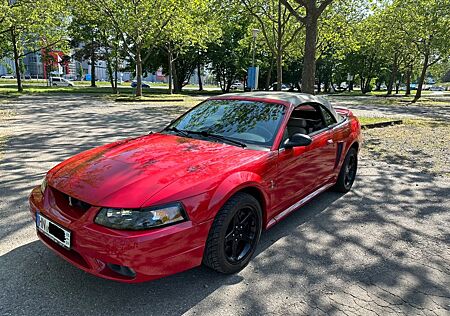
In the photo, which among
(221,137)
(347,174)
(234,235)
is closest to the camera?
(234,235)

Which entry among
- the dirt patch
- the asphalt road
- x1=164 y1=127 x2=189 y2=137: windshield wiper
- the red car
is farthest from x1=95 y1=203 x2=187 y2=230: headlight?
the dirt patch

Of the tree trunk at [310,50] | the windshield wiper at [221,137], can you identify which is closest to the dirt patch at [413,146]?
the tree trunk at [310,50]

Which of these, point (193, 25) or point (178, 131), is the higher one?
point (193, 25)

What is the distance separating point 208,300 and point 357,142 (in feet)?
12.4

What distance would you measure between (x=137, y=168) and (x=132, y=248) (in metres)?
0.78

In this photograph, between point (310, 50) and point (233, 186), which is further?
point (310, 50)

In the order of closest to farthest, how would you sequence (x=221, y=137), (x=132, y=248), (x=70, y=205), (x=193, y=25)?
(x=132, y=248) → (x=70, y=205) → (x=221, y=137) → (x=193, y=25)

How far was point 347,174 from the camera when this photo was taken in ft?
16.9

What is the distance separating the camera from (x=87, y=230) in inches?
91.7

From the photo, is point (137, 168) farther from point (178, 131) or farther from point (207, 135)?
point (178, 131)

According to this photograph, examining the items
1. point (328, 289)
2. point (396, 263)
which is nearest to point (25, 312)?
point (328, 289)

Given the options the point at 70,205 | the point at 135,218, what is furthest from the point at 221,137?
the point at 70,205

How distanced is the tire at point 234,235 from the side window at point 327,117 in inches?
82.3

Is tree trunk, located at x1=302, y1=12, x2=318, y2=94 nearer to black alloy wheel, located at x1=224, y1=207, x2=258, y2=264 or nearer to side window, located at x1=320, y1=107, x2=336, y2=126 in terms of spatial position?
side window, located at x1=320, y1=107, x2=336, y2=126
